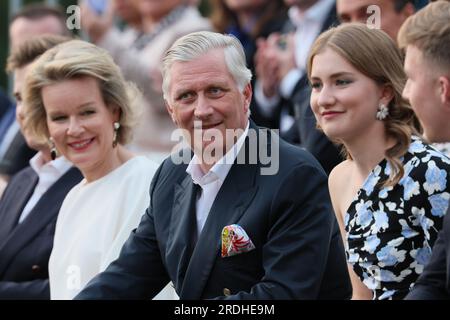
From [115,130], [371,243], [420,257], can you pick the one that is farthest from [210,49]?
[115,130]

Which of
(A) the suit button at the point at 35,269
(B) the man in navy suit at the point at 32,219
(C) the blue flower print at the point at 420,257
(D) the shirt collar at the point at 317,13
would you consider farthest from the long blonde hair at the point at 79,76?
(C) the blue flower print at the point at 420,257

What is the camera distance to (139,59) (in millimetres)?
8414

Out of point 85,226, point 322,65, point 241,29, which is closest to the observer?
point 322,65

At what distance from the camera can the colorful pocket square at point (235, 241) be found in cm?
412

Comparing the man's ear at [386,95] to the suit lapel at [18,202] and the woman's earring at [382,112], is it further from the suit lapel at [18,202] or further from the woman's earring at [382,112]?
the suit lapel at [18,202]

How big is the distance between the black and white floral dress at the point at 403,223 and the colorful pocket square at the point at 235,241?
1.71 feet

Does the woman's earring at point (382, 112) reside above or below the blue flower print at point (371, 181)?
above

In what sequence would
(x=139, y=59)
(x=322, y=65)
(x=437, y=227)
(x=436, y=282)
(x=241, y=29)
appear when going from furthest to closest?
(x=139, y=59) < (x=241, y=29) < (x=322, y=65) < (x=437, y=227) < (x=436, y=282)

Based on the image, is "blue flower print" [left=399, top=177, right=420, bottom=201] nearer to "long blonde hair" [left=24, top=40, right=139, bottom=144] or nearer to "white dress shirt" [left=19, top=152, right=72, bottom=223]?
"long blonde hair" [left=24, top=40, right=139, bottom=144]

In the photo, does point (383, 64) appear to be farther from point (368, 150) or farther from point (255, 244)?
point (255, 244)

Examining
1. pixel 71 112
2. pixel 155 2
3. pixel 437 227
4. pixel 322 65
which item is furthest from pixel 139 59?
pixel 437 227

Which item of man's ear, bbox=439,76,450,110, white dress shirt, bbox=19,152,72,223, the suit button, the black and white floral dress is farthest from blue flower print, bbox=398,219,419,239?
white dress shirt, bbox=19,152,72,223
